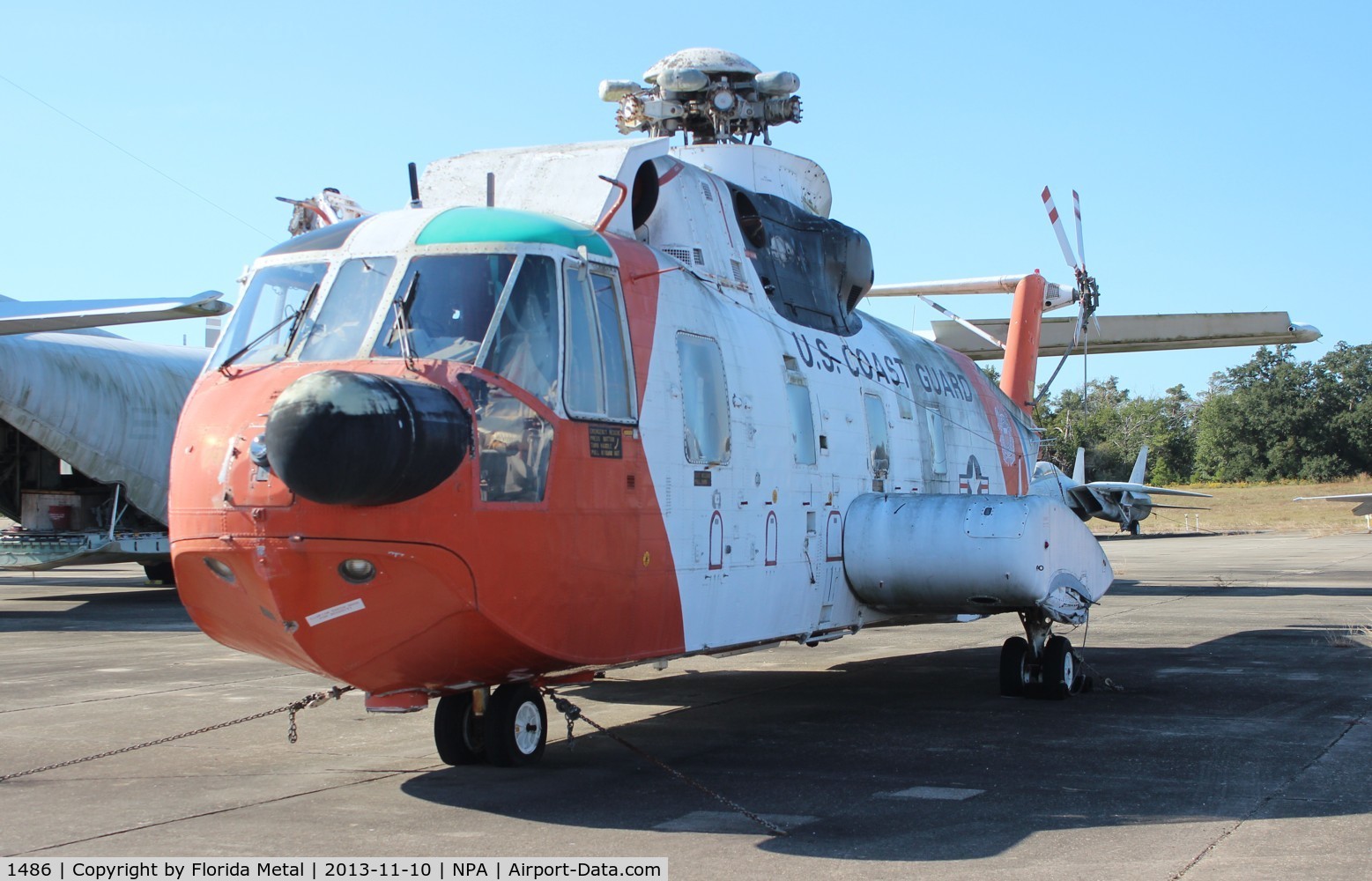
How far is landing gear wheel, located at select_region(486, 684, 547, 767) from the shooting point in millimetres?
7973

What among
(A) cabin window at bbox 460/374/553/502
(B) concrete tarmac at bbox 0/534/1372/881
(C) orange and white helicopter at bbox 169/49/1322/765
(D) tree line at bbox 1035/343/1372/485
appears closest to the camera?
(B) concrete tarmac at bbox 0/534/1372/881

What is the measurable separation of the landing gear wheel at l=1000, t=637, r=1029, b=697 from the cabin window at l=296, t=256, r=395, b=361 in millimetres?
6913

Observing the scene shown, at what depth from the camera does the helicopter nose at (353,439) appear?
5879mm

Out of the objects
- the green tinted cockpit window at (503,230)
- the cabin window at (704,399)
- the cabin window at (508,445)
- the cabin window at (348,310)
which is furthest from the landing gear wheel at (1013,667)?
the cabin window at (348,310)

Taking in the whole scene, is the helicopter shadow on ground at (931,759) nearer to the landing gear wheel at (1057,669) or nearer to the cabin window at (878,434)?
the landing gear wheel at (1057,669)

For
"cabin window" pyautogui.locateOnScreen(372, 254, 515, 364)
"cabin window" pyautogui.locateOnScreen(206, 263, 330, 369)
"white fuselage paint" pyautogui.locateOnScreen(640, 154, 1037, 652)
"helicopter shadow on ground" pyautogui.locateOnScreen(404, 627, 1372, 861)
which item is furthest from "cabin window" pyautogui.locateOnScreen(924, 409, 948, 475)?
"cabin window" pyautogui.locateOnScreen(206, 263, 330, 369)

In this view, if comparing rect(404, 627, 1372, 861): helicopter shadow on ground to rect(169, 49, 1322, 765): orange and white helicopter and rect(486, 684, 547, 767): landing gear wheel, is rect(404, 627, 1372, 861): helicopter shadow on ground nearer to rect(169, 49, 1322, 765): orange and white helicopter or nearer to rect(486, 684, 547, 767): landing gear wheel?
rect(486, 684, 547, 767): landing gear wheel

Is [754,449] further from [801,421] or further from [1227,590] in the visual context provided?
[1227,590]

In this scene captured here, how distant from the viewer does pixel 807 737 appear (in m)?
9.66

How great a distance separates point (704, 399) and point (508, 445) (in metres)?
1.95

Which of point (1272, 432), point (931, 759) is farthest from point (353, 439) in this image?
point (1272, 432)

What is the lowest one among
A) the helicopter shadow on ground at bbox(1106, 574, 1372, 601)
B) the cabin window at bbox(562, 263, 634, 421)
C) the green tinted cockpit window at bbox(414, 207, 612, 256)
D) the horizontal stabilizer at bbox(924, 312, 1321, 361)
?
the helicopter shadow on ground at bbox(1106, 574, 1372, 601)

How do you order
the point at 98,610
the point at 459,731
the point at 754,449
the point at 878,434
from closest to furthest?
the point at 459,731
the point at 754,449
the point at 878,434
the point at 98,610

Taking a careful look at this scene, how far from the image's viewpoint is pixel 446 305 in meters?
7.08
